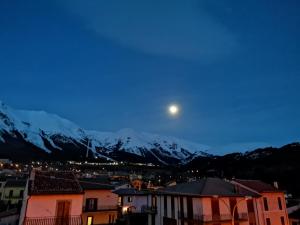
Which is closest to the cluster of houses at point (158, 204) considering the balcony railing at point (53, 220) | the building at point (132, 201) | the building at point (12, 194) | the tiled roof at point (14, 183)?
the balcony railing at point (53, 220)

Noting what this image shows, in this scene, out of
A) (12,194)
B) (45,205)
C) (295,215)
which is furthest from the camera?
(12,194)

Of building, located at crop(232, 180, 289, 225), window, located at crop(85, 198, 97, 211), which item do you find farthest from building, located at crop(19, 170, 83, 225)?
building, located at crop(232, 180, 289, 225)

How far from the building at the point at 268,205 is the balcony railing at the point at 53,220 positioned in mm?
24272

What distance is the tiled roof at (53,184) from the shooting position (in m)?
24.6

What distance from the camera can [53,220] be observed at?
24031mm

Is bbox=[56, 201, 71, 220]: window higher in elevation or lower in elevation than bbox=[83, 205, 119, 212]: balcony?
higher

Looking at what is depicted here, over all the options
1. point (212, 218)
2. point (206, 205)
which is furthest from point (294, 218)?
point (206, 205)

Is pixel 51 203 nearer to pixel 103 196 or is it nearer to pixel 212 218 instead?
pixel 103 196

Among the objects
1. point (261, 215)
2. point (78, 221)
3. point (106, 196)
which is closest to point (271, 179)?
point (261, 215)

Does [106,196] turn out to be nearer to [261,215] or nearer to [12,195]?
[261,215]

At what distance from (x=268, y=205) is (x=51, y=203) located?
32.5m

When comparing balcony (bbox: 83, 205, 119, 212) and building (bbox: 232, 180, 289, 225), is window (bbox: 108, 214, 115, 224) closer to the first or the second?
balcony (bbox: 83, 205, 119, 212)

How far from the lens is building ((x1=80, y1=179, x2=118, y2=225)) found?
125 feet

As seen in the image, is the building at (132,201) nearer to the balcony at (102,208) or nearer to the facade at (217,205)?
the facade at (217,205)
